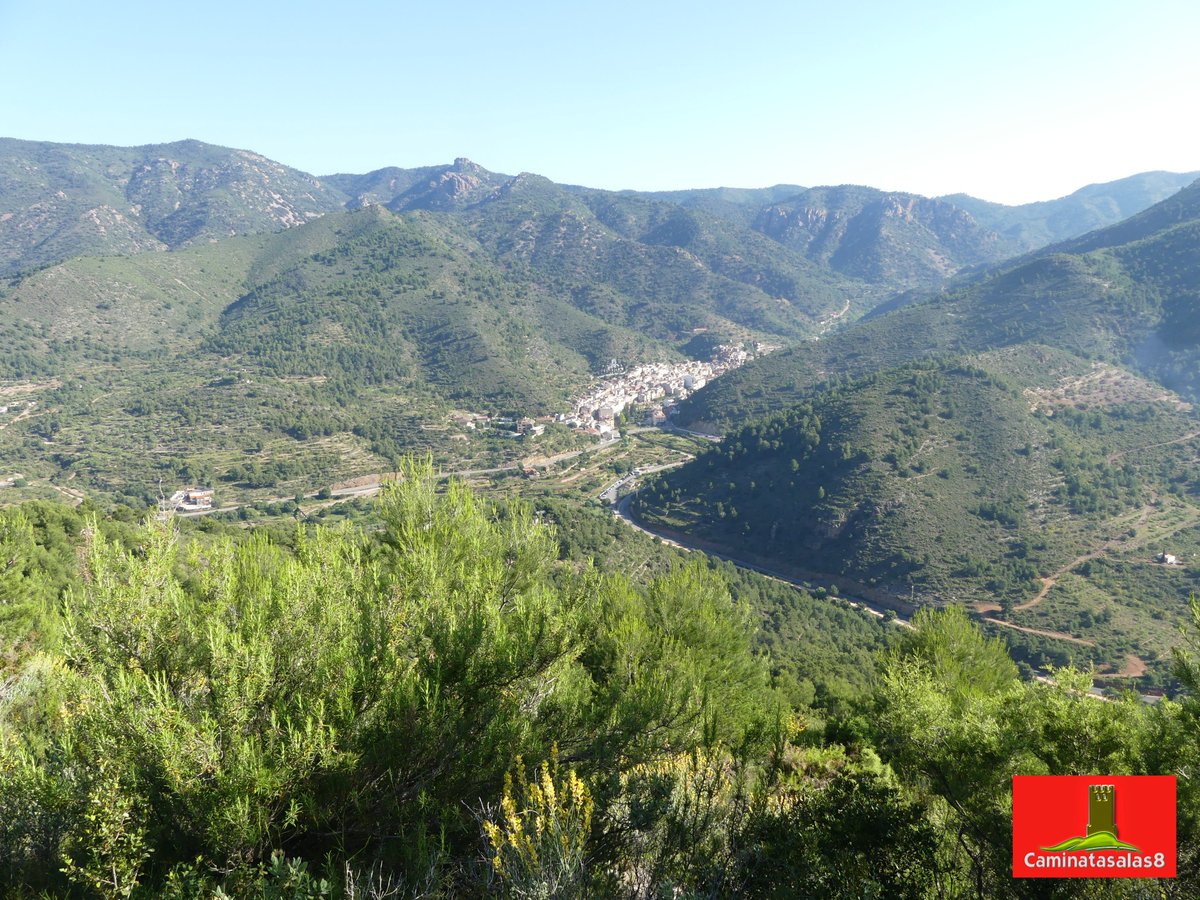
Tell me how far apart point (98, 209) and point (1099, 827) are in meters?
223

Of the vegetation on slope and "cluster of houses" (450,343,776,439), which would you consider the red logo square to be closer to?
the vegetation on slope

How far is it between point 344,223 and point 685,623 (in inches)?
6649

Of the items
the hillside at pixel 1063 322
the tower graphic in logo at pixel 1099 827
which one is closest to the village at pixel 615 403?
the hillside at pixel 1063 322

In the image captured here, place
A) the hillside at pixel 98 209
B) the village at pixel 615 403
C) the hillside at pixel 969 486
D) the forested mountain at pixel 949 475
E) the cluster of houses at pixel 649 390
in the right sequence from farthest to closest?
the hillside at pixel 98 209 → the cluster of houses at pixel 649 390 → the village at pixel 615 403 → the forested mountain at pixel 949 475 → the hillside at pixel 969 486

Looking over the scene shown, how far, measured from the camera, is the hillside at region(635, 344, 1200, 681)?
1645 inches

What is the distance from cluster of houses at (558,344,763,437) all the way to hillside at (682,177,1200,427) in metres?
9.97

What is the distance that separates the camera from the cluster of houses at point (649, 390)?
304 ft

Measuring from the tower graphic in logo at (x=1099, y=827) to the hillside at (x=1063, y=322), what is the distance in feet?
270

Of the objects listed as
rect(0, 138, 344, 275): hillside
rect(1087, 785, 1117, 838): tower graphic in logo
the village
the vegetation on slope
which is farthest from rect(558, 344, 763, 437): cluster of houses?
rect(0, 138, 344, 275): hillside

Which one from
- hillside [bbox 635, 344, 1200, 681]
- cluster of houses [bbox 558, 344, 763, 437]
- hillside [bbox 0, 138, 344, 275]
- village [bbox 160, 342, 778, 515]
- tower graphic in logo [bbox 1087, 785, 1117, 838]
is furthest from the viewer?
hillside [bbox 0, 138, 344, 275]

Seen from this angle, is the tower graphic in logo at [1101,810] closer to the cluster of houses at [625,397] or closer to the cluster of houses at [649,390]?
the cluster of houses at [625,397]

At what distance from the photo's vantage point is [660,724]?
279 inches

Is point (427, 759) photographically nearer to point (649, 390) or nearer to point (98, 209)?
point (649, 390)

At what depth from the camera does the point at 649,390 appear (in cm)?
10919
